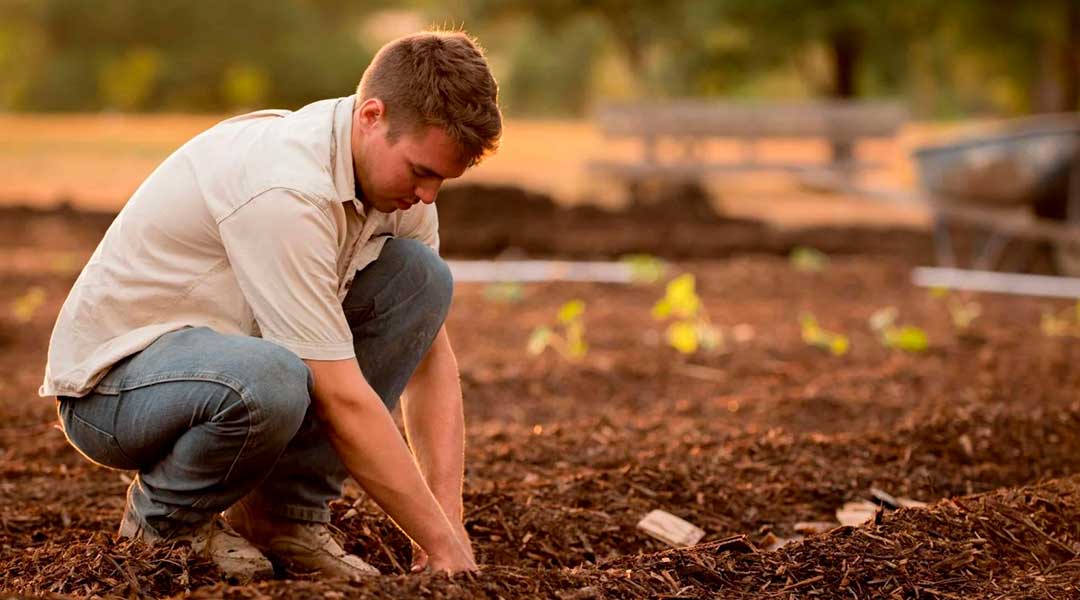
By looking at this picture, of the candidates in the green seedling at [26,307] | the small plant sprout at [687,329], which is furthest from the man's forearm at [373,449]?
the green seedling at [26,307]

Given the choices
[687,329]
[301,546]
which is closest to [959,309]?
[687,329]

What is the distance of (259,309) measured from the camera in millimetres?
2393

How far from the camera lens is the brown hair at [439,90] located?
7.98 feet

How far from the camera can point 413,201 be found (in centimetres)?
258

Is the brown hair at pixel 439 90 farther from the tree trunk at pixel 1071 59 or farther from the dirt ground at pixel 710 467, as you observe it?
the tree trunk at pixel 1071 59

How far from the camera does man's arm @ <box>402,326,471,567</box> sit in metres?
2.78

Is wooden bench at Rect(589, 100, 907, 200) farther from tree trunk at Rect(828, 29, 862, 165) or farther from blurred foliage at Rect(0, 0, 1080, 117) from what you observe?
tree trunk at Rect(828, 29, 862, 165)

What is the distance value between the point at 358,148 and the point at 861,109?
553 inches

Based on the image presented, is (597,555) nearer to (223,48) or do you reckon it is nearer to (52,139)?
(52,139)

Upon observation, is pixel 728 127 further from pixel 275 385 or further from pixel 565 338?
pixel 275 385

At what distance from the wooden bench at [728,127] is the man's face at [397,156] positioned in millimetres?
12319

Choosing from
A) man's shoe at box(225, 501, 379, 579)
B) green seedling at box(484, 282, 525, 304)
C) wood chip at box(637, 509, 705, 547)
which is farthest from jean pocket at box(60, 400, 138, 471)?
green seedling at box(484, 282, 525, 304)

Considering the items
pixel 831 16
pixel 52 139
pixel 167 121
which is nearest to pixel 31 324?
pixel 831 16

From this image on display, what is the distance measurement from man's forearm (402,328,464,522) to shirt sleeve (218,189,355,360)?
1.53 ft
